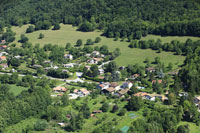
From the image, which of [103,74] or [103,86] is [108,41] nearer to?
[103,74]

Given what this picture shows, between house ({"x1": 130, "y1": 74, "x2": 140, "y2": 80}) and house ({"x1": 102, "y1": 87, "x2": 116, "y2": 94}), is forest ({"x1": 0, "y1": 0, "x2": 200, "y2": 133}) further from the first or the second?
house ({"x1": 102, "y1": 87, "x2": 116, "y2": 94})

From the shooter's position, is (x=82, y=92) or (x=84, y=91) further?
(x=84, y=91)

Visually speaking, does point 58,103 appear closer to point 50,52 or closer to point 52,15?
point 50,52

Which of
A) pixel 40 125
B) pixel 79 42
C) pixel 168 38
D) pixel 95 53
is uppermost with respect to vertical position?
pixel 168 38

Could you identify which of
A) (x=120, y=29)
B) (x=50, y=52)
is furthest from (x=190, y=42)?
(x=50, y=52)

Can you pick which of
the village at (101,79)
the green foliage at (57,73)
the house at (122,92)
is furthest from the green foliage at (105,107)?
the green foliage at (57,73)

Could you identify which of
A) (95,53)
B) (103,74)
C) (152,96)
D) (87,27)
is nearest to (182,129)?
(152,96)

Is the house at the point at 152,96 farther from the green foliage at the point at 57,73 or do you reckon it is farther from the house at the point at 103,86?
the green foliage at the point at 57,73
